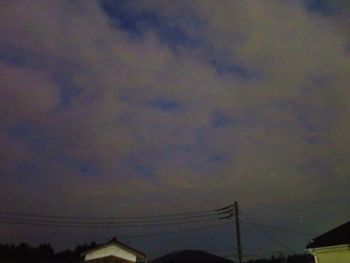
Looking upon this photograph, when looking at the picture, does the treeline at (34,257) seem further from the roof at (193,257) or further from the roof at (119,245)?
the roof at (193,257)

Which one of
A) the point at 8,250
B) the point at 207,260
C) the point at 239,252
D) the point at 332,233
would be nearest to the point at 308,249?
the point at 332,233

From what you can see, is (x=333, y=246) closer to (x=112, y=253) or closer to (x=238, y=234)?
(x=238, y=234)

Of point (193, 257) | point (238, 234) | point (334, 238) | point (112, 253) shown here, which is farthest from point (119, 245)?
point (334, 238)

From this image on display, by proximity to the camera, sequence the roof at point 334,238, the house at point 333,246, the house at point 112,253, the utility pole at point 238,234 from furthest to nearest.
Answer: the house at point 112,253 → the utility pole at point 238,234 → the roof at point 334,238 → the house at point 333,246

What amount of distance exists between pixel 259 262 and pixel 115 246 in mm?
62882

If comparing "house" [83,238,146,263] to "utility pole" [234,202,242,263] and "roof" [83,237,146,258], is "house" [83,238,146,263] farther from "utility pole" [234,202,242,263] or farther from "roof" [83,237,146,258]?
"utility pole" [234,202,242,263]

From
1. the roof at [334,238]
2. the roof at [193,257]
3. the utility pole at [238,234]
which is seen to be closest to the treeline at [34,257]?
the roof at [193,257]

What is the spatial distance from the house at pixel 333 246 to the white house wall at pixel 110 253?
2166 centimetres

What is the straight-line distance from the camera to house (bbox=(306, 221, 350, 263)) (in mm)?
25445

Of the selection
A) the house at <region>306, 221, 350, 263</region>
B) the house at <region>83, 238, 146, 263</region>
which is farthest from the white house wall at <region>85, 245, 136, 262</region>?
the house at <region>306, 221, 350, 263</region>

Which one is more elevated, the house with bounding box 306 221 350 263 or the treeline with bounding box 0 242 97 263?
the treeline with bounding box 0 242 97 263

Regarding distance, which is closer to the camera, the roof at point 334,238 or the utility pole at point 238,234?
the roof at point 334,238

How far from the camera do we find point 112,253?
42.7 metres

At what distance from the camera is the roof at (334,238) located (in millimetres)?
26000
